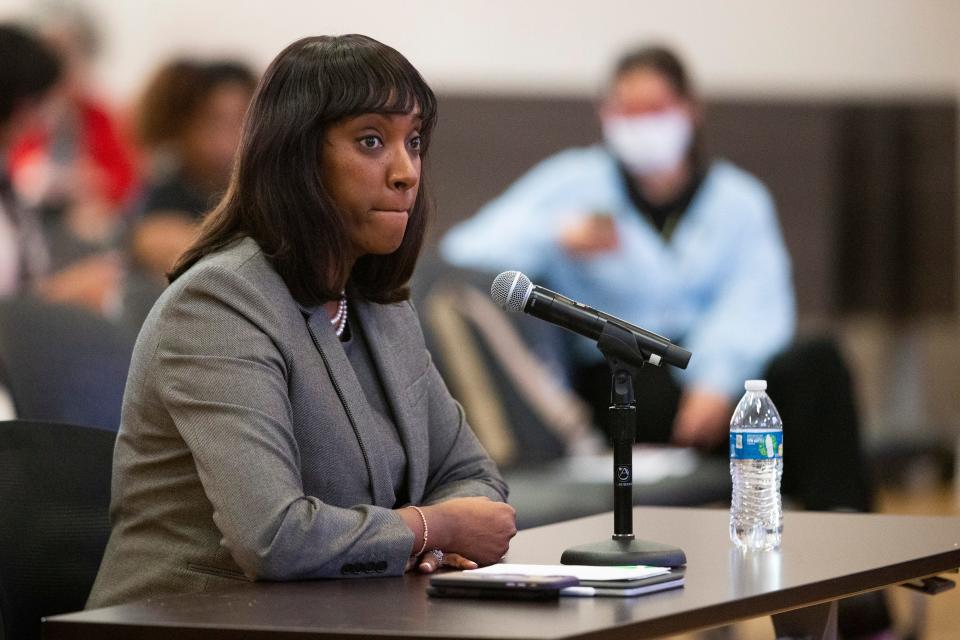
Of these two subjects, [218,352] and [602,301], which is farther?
[602,301]

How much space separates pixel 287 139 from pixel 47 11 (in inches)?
139

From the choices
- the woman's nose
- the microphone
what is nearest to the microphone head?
the microphone

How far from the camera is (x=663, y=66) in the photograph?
17.2 ft

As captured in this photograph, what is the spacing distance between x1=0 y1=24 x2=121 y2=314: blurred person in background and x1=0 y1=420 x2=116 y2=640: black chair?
2.95 metres

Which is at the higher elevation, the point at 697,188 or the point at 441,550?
the point at 697,188

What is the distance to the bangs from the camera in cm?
186

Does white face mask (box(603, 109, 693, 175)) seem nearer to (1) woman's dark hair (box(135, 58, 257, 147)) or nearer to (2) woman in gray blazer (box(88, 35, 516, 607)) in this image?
(1) woman's dark hair (box(135, 58, 257, 147))

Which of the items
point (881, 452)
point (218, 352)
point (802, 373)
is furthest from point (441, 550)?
point (881, 452)

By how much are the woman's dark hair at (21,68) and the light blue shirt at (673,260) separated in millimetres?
1447

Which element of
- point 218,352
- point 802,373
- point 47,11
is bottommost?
point 802,373

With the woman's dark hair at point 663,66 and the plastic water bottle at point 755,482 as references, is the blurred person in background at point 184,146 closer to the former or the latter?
the woman's dark hair at point 663,66

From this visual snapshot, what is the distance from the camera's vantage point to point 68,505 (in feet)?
6.33

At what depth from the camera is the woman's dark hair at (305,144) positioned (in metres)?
1.87

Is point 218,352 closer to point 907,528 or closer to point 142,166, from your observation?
point 907,528
